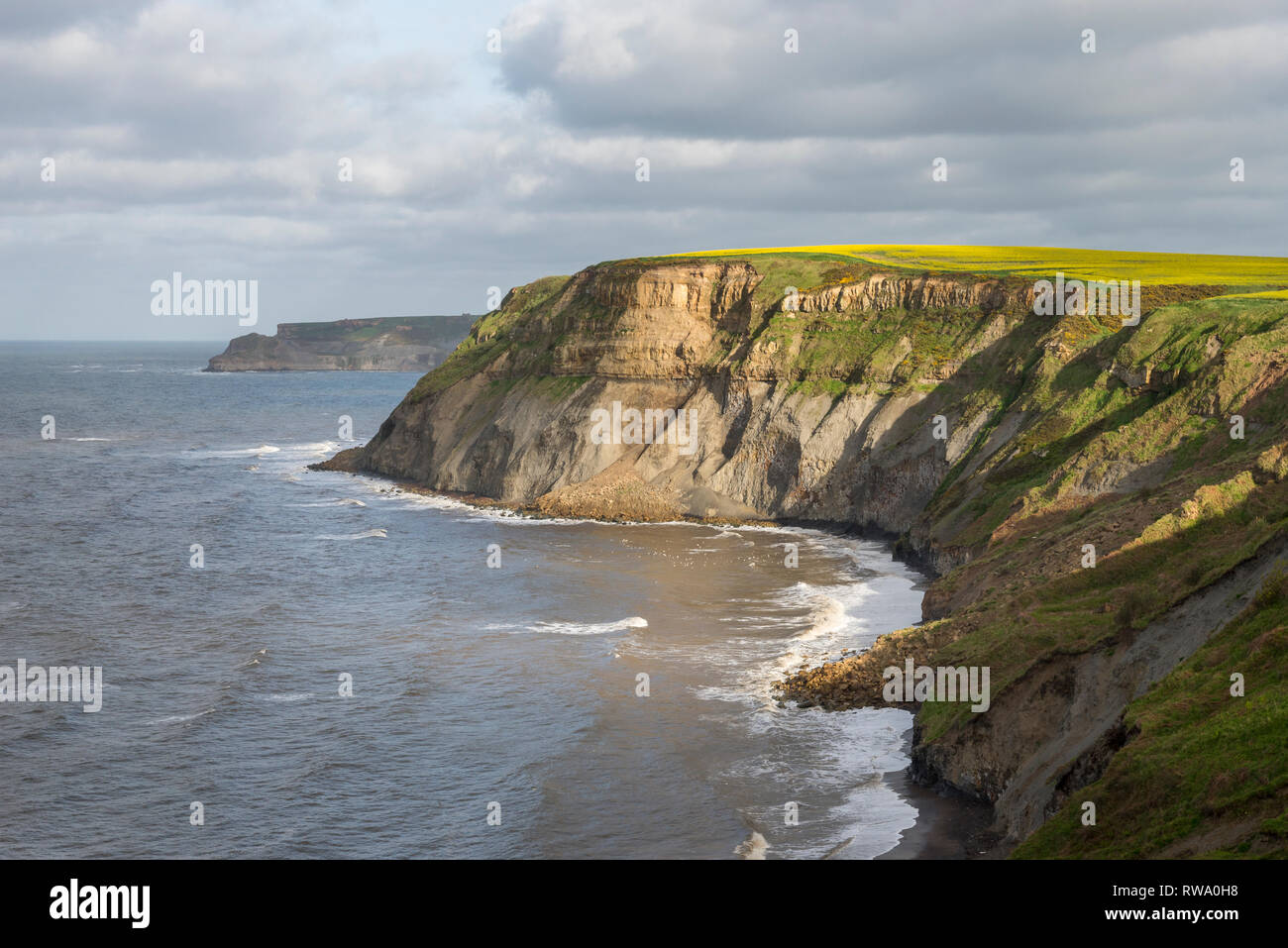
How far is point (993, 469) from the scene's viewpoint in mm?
52688

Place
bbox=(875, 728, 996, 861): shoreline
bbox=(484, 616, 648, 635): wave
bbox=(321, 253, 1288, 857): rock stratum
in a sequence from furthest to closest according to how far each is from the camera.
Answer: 1. bbox=(484, 616, 648, 635): wave
2. bbox=(875, 728, 996, 861): shoreline
3. bbox=(321, 253, 1288, 857): rock stratum

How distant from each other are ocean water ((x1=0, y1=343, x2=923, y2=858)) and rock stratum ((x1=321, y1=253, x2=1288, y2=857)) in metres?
3.64

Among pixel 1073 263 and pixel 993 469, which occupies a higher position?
pixel 1073 263

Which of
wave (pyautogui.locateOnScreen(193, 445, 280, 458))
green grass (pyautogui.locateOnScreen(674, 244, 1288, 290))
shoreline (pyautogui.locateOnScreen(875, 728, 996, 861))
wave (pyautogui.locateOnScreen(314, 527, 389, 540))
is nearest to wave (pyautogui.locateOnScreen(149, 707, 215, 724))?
shoreline (pyautogui.locateOnScreen(875, 728, 996, 861))

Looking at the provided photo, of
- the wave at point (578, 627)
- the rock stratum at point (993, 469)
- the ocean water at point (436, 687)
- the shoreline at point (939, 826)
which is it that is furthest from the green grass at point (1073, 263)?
the shoreline at point (939, 826)

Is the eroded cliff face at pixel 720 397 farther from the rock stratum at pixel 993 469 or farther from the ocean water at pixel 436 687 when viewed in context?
the ocean water at pixel 436 687

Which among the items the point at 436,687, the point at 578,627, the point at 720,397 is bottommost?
the point at 436,687

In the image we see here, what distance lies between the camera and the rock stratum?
67.5 feet

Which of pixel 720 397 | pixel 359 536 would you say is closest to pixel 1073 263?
pixel 720 397

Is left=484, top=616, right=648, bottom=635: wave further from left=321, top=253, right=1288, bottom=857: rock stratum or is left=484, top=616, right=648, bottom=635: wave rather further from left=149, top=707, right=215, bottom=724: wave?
left=149, top=707, right=215, bottom=724: wave

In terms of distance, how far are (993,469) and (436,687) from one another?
28.5 meters

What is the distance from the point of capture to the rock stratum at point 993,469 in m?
20.6

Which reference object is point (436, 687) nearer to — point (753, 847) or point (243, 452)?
point (753, 847)
